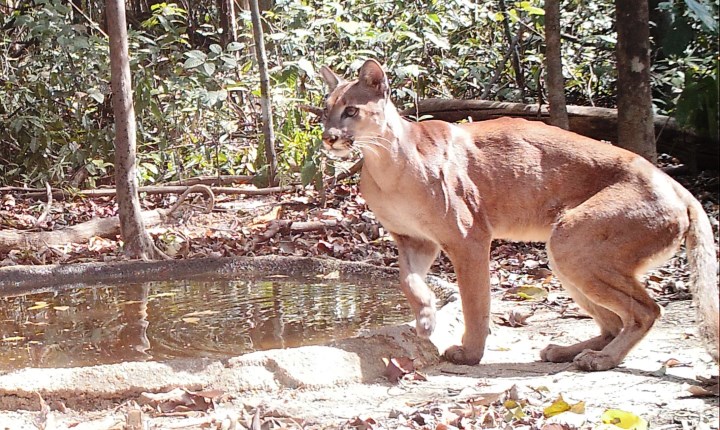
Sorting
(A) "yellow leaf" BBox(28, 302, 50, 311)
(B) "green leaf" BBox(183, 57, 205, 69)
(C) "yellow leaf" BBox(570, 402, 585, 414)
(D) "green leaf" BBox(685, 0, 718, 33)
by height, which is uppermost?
(B) "green leaf" BBox(183, 57, 205, 69)

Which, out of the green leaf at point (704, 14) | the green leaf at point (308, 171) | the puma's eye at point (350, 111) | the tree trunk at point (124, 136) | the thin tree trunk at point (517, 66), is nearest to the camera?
the green leaf at point (704, 14)

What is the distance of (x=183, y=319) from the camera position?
18.1 feet

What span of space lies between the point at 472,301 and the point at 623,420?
1378mm

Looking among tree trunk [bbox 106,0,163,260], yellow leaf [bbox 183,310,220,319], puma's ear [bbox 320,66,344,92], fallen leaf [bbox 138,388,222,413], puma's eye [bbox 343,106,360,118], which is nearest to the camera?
fallen leaf [bbox 138,388,222,413]

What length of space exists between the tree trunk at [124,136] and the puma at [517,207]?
Result: 2.23 metres

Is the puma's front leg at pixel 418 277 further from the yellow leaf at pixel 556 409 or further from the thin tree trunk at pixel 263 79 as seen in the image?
the thin tree trunk at pixel 263 79

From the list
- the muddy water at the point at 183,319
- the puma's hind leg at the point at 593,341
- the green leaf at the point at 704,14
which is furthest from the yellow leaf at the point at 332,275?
the green leaf at the point at 704,14

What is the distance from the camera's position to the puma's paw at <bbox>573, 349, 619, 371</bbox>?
177 inches

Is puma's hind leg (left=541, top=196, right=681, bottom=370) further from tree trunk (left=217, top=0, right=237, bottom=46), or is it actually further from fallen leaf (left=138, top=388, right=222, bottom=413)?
tree trunk (left=217, top=0, right=237, bottom=46)

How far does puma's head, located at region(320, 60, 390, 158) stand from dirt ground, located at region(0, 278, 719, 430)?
1.13 m

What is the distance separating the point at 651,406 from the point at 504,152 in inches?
71.4

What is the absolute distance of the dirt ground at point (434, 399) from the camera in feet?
12.2

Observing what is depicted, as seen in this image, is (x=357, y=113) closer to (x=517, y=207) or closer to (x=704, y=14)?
(x=517, y=207)

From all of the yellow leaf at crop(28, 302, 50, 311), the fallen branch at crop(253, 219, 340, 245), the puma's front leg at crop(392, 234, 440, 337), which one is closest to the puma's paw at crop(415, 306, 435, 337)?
the puma's front leg at crop(392, 234, 440, 337)
